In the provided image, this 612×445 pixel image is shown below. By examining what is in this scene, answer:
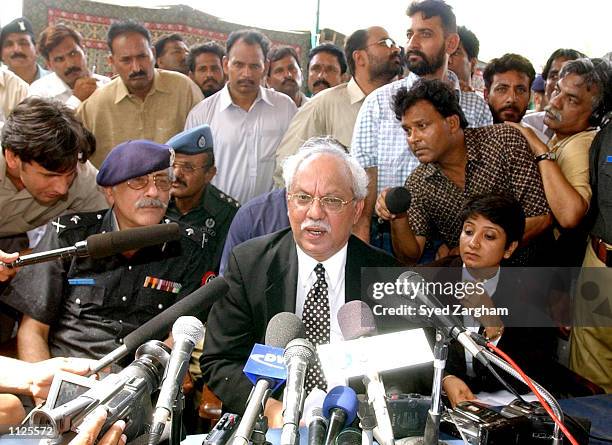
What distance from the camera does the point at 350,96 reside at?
4.05 m

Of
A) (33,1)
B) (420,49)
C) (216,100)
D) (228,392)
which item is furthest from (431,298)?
(33,1)

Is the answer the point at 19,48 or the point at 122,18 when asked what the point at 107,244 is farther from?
the point at 122,18

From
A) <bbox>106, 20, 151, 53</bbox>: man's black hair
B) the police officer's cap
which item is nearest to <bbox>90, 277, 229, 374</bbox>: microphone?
<bbox>106, 20, 151, 53</bbox>: man's black hair

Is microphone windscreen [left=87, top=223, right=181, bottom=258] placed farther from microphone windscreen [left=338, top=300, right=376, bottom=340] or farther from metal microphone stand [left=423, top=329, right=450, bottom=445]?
metal microphone stand [left=423, top=329, right=450, bottom=445]

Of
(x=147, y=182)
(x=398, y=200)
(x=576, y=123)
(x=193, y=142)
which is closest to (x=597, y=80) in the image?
(x=576, y=123)

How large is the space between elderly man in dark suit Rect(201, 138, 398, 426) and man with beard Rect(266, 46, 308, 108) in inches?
120

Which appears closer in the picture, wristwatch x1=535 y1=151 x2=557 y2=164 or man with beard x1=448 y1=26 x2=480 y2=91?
wristwatch x1=535 y1=151 x2=557 y2=164

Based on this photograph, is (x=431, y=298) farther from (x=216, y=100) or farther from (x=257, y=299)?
(x=216, y=100)

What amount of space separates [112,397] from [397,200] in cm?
196

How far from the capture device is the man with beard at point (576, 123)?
11.3 feet

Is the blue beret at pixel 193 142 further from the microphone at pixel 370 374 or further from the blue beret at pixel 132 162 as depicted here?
the microphone at pixel 370 374

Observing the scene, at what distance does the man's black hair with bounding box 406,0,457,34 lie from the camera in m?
3.52

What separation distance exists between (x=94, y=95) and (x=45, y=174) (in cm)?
174
